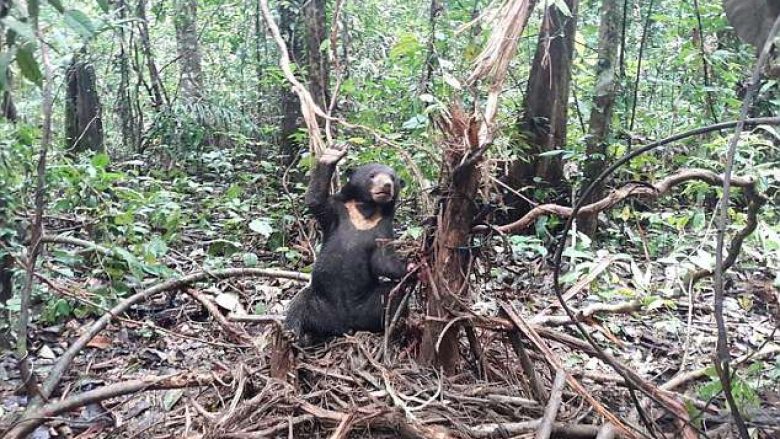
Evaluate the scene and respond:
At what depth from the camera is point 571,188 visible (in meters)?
7.39

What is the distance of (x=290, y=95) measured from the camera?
8.60m

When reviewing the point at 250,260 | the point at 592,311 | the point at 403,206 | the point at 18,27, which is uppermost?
the point at 18,27

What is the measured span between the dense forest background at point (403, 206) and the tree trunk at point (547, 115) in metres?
0.02

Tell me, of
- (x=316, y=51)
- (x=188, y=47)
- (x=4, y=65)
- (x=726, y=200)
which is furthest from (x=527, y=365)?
(x=188, y=47)

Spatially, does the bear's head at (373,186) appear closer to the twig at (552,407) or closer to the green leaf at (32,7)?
the twig at (552,407)

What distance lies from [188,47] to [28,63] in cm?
830

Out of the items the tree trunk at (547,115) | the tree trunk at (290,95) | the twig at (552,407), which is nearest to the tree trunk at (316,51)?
the tree trunk at (290,95)

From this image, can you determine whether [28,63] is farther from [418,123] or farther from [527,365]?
[418,123]

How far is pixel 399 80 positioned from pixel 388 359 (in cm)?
587

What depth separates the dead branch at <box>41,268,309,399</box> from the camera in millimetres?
3637

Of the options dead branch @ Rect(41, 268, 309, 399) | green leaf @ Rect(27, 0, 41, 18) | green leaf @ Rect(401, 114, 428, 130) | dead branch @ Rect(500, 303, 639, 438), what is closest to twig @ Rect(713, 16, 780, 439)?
dead branch @ Rect(500, 303, 639, 438)

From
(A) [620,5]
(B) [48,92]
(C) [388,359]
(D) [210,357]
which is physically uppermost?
(A) [620,5]

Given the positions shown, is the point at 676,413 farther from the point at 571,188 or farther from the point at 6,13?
the point at 571,188

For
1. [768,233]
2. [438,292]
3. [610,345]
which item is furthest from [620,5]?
[438,292]
